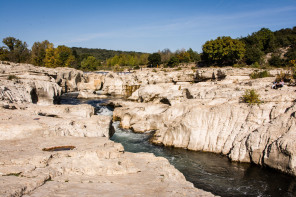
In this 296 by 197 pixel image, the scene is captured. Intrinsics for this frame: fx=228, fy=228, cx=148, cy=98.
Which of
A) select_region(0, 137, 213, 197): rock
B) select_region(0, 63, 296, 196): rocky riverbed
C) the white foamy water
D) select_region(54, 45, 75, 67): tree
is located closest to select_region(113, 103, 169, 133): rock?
select_region(0, 63, 296, 196): rocky riverbed

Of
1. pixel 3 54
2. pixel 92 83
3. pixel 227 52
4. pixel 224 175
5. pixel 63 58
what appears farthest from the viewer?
pixel 63 58

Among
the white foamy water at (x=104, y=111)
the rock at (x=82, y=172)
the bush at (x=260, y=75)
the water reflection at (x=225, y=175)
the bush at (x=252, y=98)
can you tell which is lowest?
the water reflection at (x=225, y=175)

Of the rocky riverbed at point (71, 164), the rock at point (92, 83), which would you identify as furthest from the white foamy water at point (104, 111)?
the rock at point (92, 83)

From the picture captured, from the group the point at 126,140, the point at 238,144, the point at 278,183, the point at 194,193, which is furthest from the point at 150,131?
the point at 194,193

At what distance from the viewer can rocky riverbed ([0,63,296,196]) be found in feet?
27.9

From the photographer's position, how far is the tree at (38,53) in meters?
77.6

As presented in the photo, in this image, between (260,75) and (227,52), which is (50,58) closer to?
(227,52)

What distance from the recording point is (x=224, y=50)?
166 ft

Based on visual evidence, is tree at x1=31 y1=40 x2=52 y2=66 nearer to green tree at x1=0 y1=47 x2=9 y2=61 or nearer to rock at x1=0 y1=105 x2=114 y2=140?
green tree at x1=0 y1=47 x2=9 y2=61

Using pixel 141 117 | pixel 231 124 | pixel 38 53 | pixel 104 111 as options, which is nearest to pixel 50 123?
pixel 141 117

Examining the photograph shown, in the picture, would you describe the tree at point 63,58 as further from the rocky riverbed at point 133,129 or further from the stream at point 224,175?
the stream at point 224,175

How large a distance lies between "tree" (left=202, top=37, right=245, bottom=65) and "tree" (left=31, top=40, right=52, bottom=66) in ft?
179

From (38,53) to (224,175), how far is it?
82301 mm

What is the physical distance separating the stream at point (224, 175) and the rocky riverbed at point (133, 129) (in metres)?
0.77
